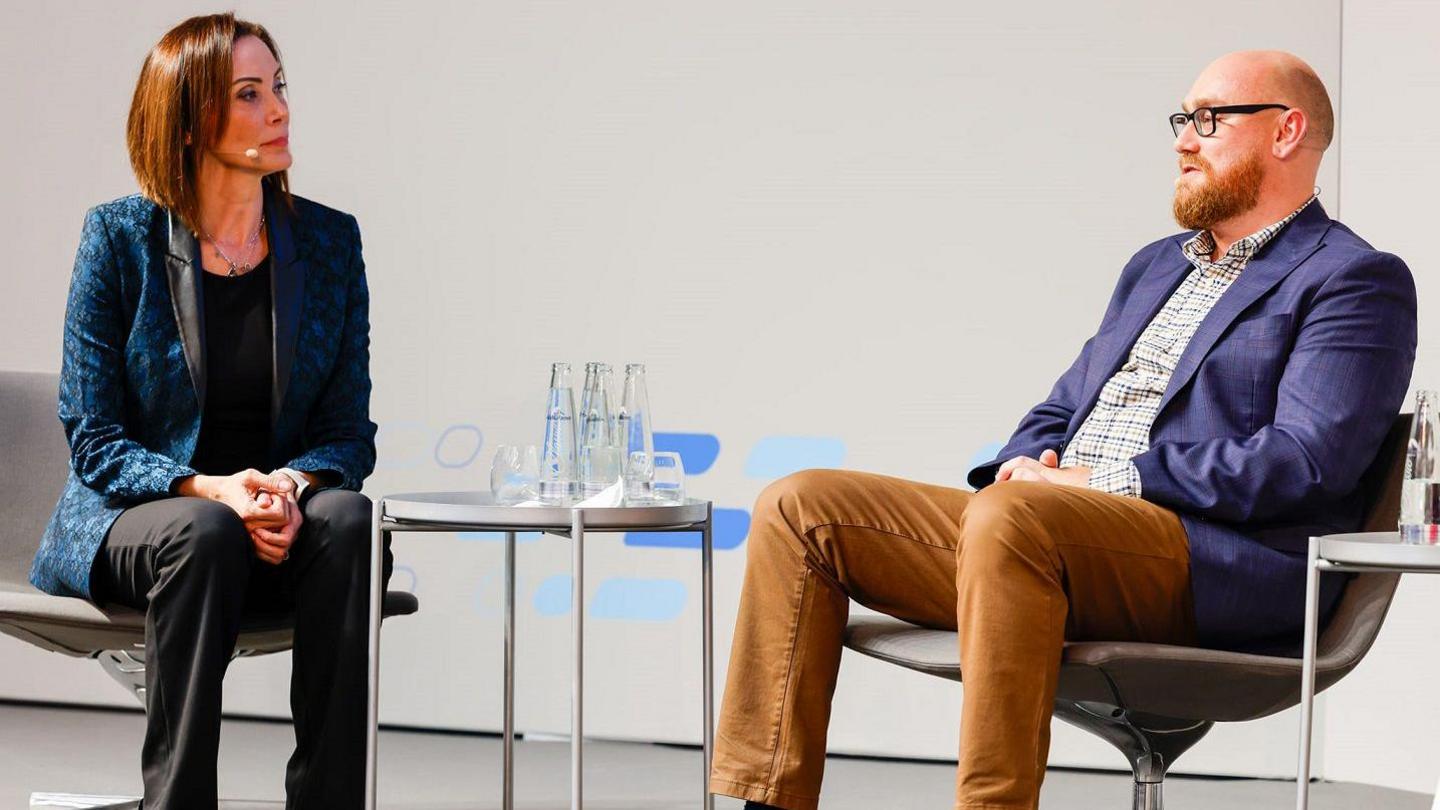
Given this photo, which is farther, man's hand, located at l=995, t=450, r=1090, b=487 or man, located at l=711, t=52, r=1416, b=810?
man's hand, located at l=995, t=450, r=1090, b=487

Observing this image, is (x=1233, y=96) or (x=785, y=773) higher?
(x=1233, y=96)

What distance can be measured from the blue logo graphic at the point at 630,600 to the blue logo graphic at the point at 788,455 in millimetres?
377

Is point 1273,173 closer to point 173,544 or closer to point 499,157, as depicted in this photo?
point 173,544

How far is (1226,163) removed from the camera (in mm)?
2506

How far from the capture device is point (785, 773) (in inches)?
82.5

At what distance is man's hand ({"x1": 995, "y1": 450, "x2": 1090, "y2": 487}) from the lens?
2.35 m

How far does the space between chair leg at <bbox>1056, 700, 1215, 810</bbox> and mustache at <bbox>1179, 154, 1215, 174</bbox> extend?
0.88 metres

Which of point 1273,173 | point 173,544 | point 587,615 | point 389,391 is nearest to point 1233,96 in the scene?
point 1273,173

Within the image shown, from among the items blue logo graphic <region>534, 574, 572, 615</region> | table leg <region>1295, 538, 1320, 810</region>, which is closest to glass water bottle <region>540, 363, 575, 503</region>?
table leg <region>1295, 538, 1320, 810</region>

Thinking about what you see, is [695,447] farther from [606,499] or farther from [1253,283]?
[1253,283]

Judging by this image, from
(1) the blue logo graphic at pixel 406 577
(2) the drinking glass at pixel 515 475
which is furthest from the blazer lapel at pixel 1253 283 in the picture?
(1) the blue logo graphic at pixel 406 577

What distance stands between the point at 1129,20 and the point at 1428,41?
644mm

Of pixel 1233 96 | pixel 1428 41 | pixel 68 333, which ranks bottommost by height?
pixel 68 333

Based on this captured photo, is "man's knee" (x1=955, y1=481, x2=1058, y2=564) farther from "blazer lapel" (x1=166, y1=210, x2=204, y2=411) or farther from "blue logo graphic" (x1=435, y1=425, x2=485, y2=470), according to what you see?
"blue logo graphic" (x1=435, y1=425, x2=485, y2=470)
